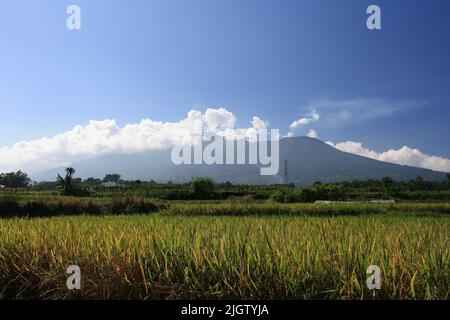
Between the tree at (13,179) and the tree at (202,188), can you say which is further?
the tree at (13,179)

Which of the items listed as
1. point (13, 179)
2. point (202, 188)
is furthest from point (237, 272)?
point (13, 179)

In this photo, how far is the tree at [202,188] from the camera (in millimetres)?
47737

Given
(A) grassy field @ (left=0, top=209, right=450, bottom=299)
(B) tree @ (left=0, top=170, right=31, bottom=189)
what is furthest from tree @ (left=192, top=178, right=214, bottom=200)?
(B) tree @ (left=0, top=170, right=31, bottom=189)

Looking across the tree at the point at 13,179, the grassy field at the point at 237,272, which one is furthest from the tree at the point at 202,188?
the tree at the point at 13,179

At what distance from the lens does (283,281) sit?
3701 millimetres

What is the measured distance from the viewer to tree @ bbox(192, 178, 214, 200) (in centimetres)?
4774

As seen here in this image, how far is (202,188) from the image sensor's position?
1916 inches

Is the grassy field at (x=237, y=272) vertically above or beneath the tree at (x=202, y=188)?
above

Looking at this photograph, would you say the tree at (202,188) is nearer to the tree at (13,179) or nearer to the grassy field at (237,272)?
the grassy field at (237,272)

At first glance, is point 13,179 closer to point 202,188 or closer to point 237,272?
point 202,188
